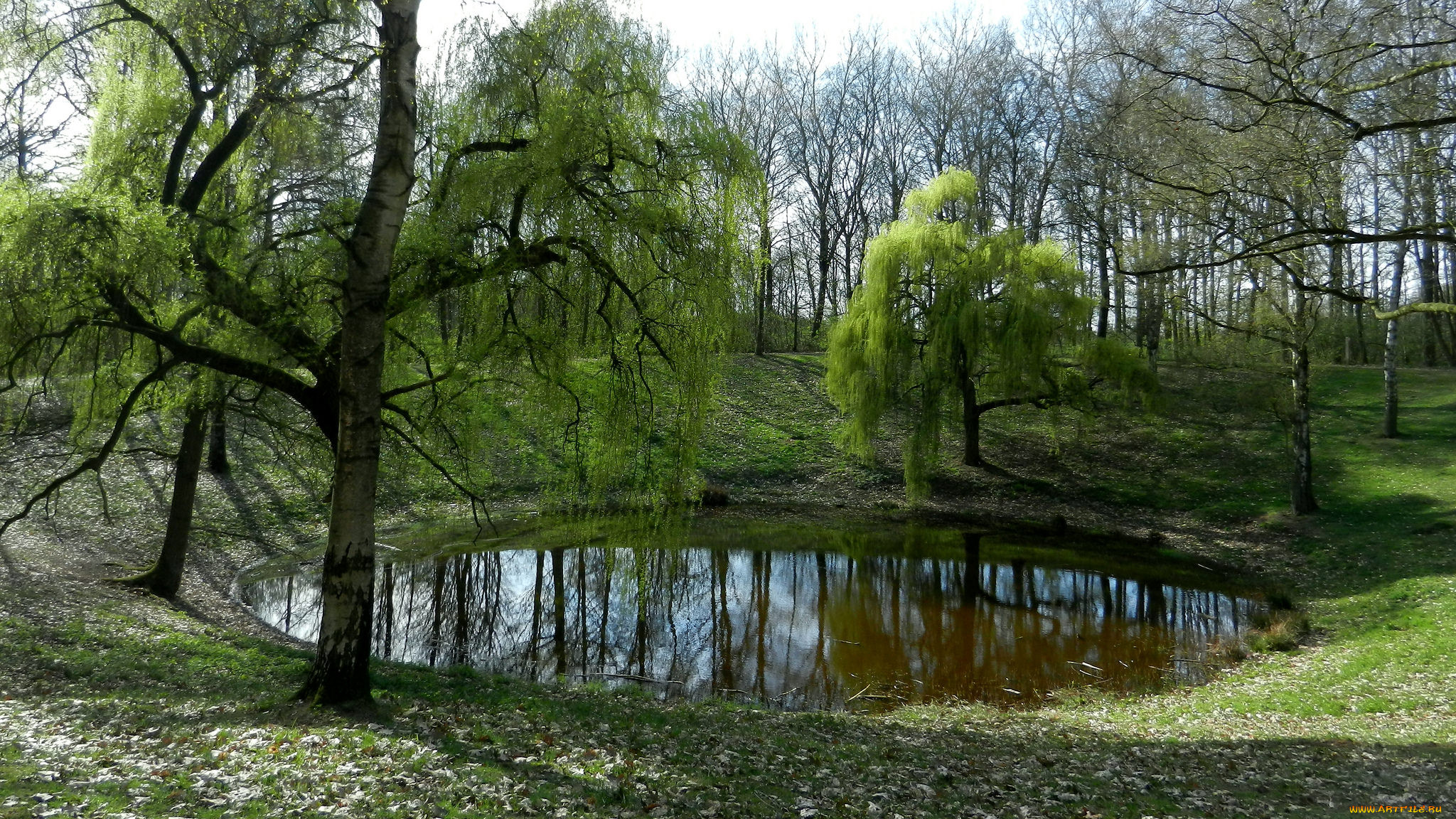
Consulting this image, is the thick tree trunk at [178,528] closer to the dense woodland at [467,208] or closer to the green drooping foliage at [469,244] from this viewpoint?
the dense woodland at [467,208]

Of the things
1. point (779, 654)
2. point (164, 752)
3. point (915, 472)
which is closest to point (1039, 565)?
point (915, 472)

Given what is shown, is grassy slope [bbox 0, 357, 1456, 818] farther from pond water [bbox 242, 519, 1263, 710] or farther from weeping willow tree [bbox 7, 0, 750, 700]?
weeping willow tree [bbox 7, 0, 750, 700]

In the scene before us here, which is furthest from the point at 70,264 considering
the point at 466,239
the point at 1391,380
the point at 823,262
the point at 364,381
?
the point at 823,262

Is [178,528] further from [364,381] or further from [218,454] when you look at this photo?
[218,454]

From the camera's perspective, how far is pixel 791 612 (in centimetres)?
1480

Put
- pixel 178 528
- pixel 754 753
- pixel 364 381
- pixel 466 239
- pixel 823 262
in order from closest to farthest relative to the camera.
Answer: pixel 364 381
pixel 754 753
pixel 466 239
pixel 178 528
pixel 823 262

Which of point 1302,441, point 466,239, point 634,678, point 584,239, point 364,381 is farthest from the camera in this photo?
point 1302,441

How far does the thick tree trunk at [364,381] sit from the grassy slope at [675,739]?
1.57ft

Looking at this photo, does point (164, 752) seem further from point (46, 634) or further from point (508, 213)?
point (508, 213)

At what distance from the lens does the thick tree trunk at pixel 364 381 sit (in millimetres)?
6445

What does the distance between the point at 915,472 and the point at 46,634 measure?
18561 mm

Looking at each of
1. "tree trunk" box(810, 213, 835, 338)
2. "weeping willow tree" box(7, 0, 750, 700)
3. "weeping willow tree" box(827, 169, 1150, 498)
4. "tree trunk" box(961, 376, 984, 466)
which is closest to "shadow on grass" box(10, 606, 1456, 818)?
"weeping willow tree" box(7, 0, 750, 700)

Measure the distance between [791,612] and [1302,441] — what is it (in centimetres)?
1321

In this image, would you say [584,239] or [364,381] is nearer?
[364,381]
